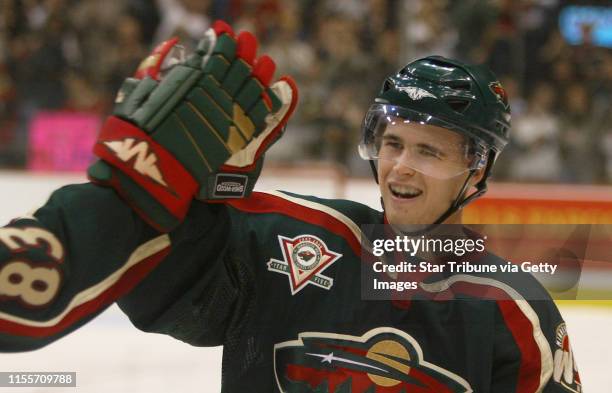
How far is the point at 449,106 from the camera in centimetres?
167

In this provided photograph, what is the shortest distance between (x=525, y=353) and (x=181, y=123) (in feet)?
2.76

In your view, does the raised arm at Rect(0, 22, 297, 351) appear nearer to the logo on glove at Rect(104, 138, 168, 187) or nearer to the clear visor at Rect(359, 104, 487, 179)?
the logo on glove at Rect(104, 138, 168, 187)

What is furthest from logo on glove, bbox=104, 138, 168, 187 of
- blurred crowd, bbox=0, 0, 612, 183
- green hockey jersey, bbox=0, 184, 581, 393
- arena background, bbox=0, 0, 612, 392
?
blurred crowd, bbox=0, 0, 612, 183

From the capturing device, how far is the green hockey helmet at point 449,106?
5.50 ft

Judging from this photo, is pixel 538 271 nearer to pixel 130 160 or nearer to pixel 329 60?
pixel 130 160

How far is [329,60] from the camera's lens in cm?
503

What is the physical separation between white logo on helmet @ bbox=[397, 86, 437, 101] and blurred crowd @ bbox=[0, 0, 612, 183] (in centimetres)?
298

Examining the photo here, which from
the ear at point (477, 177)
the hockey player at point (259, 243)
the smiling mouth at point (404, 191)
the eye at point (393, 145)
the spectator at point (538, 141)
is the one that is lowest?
the hockey player at point (259, 243)

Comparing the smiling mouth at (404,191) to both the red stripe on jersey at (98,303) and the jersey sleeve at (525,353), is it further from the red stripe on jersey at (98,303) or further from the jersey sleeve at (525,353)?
the red stripe on jersey at (98,303)

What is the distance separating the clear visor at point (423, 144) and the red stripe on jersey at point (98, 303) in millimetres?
648

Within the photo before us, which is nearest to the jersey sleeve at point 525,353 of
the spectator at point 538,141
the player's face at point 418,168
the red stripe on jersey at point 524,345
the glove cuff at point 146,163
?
the red stripe on jersey at point 524,345

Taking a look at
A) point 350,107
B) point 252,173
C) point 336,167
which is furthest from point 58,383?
point 350,107

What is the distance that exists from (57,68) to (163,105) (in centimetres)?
421

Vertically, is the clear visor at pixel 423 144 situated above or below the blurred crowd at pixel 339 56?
below
